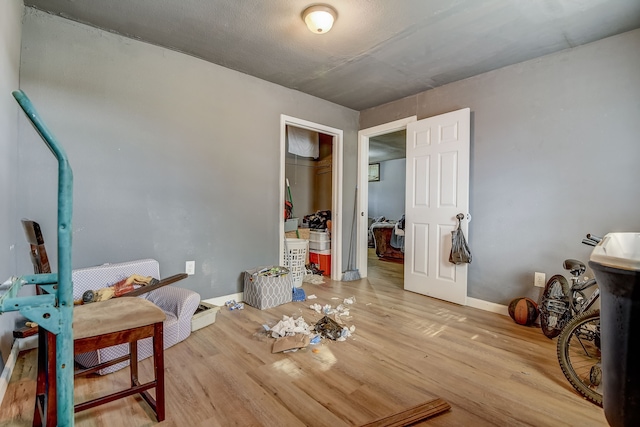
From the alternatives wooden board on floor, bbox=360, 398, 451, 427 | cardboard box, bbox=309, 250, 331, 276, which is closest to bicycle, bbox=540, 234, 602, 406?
wooden board on floor, bbox=360, 398, 451, 427

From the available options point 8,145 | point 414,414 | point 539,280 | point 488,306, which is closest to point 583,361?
point 539,280

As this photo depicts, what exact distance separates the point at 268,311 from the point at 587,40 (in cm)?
352

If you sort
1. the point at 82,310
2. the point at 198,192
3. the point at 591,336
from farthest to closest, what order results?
the point at 198,192 → the point at 591,336 → the point at 82,310

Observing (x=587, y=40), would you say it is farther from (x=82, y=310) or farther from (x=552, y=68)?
(x=82, y=310)

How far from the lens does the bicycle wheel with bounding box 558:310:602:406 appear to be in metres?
1.55

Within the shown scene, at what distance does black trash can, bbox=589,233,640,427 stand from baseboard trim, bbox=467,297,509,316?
2085 millimetres

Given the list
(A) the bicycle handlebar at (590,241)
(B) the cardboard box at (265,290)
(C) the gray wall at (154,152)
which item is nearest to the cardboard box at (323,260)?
(C) the gray wall at (154,152)

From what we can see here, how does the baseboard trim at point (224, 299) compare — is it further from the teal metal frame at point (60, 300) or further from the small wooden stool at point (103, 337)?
the teal metal frame at point (60, 300)

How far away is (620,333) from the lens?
2.72 feet

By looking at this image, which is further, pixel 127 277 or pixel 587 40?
pixel 587 40

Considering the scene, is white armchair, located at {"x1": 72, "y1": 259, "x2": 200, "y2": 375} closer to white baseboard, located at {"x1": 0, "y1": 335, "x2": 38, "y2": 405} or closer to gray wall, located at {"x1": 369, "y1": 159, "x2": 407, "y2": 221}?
white baseboard, located at {"x1": 0, "y1": 335, "x2": 38, "y2": 405}

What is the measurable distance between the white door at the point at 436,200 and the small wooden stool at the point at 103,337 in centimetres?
276

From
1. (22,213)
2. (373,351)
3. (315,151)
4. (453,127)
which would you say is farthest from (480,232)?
(22,213)

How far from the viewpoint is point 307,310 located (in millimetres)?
2781
